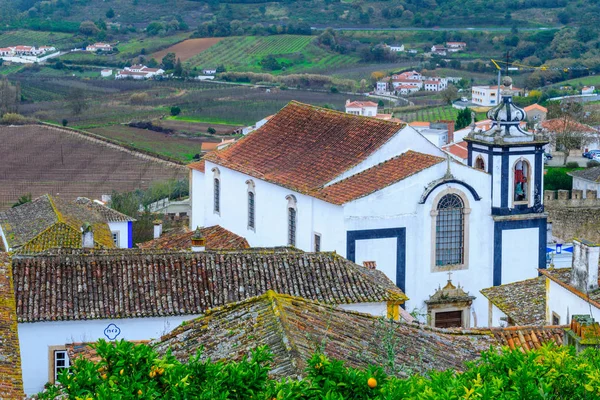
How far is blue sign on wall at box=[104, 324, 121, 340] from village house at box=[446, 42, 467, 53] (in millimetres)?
141569

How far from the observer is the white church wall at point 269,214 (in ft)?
103

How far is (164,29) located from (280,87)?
48.7m

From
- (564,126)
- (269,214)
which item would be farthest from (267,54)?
(269,214)

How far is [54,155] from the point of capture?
81.4m

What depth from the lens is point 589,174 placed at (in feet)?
215

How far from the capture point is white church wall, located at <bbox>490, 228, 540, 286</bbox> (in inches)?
1278

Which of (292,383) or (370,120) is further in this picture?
(370,120)

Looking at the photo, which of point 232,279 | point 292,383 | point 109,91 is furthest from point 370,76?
point 292,383

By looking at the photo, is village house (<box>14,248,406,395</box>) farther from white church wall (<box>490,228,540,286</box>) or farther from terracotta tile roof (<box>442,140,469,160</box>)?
terracotta tile roof (<box>442,140,469,160</box>)

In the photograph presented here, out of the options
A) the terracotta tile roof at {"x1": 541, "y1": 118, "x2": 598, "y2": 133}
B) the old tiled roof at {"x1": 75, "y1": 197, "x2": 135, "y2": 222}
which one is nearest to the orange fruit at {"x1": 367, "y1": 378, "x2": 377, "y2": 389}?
the old tiled roof at {"x1": 75, "y1": 197, "x2": 135, "y2": 222}

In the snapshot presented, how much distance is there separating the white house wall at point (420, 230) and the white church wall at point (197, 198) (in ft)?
32.6

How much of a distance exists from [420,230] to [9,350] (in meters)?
17.4

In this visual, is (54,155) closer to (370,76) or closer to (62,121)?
(62,121)

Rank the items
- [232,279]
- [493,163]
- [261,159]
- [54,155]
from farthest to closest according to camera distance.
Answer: [54,155]
[261,159]
[493,163]
[232,279]
